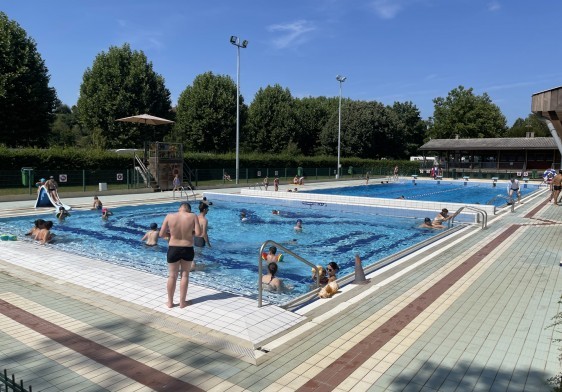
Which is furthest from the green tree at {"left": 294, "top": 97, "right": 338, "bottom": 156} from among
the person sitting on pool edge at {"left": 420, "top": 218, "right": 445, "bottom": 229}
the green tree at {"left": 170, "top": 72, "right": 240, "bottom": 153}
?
the person sitting on pool edge at {"left": 420, "top": 218, "right": 445, "bottom": 229}

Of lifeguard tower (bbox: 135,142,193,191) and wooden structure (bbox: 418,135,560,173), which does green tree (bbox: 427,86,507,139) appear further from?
lifeguard tower (bbox: 135,142,193,191)

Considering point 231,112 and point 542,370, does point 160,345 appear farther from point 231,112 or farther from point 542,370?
point 231,112

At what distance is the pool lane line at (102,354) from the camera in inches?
169

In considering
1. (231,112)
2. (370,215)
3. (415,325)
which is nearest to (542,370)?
(415,325)

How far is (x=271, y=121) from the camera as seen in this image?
58312mm

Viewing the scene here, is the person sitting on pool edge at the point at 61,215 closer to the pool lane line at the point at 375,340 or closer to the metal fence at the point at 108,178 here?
the metal fence at the point at 108,178

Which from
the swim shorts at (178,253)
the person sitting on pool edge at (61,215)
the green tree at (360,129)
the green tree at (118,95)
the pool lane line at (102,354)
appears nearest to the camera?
the pool lane line at (102,354)

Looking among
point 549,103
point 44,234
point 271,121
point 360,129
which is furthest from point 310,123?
point 549,103

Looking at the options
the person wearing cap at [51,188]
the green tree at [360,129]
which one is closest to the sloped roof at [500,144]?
the green tree at [360,129]

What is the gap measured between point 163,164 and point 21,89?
43.0 feet

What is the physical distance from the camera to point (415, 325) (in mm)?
5965

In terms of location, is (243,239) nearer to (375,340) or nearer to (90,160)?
(375,340)

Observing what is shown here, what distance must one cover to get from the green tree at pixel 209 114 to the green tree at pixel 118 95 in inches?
236

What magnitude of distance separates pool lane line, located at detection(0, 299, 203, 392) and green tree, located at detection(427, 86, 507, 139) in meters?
76.7
